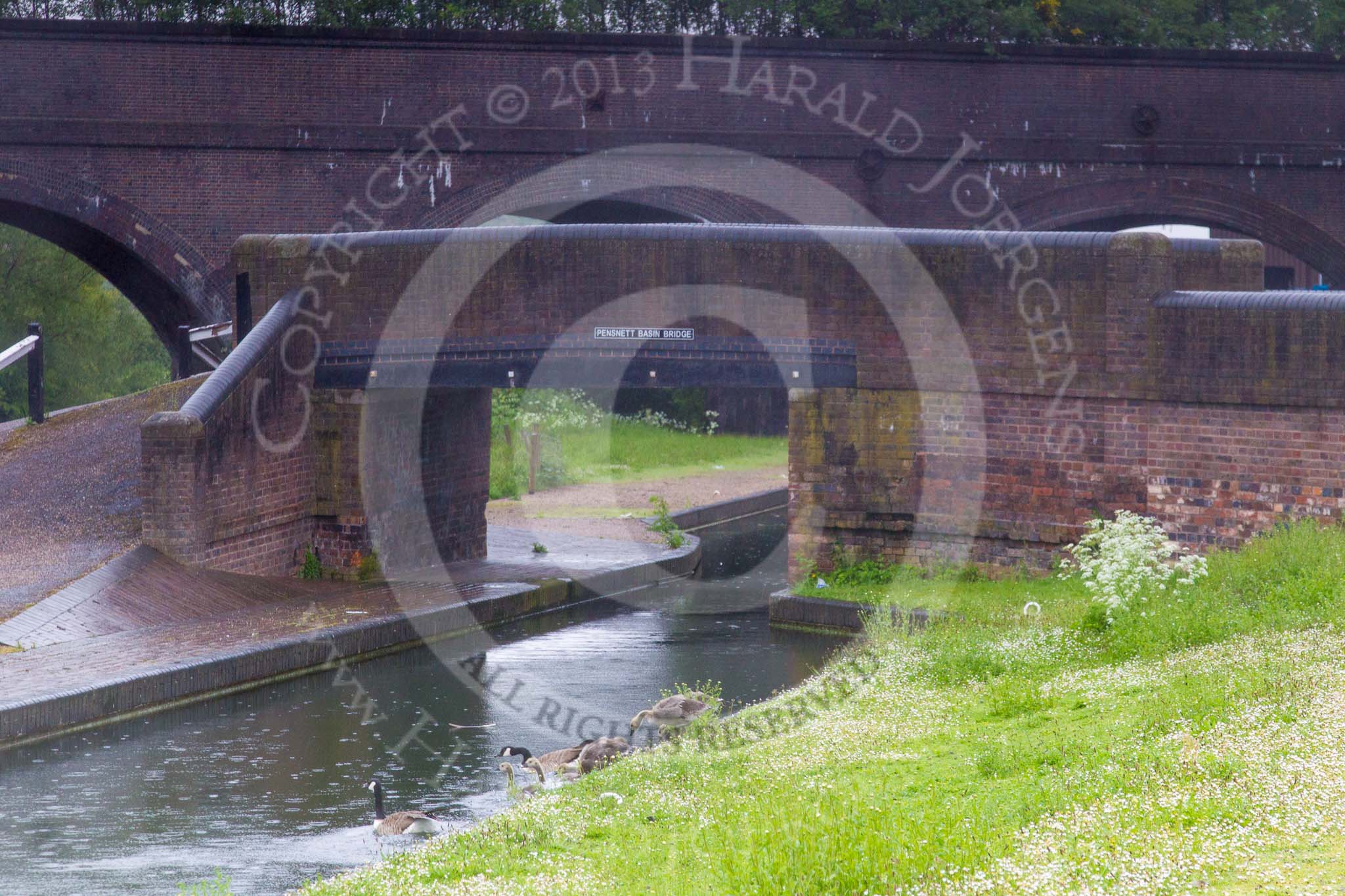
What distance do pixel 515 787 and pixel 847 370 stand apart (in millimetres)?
6489

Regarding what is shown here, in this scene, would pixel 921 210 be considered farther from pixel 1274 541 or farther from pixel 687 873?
pixel 687 873

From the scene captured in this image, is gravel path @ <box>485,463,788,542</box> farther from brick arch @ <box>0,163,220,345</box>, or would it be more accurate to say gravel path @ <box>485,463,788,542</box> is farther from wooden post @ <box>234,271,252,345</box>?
brick arch @ <box>0,163,220,345</box>

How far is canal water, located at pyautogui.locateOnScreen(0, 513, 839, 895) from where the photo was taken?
8359 millimetres

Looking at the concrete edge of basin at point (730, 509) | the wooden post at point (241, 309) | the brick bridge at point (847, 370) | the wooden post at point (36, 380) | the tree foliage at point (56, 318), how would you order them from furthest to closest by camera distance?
1. the tree foliage at point (56, 318)
2. the concrete edge of basin at point (730, 509)
3. the wooden post at point (36, 380)
4. the wooden post at point (241, 309)
5. the brick bridge at point (847, 370)

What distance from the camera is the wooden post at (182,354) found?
21.0 metres

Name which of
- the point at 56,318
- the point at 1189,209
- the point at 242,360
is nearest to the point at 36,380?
the point at 242,360

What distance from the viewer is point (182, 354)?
21.7m

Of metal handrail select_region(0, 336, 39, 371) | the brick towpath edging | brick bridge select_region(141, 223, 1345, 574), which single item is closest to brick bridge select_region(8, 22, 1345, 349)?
metal handrail select_region(0, 336, 39, 371)

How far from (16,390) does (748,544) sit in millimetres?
20535

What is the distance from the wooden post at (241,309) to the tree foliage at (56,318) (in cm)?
1690

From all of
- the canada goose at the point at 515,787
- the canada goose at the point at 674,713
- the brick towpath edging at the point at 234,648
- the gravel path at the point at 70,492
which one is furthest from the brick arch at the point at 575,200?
the canada goose at the point at 515,787

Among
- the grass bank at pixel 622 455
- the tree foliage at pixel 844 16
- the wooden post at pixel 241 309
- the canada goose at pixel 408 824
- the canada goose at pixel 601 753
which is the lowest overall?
the canada goose at pixel 408 824

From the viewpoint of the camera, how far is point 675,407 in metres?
30.8

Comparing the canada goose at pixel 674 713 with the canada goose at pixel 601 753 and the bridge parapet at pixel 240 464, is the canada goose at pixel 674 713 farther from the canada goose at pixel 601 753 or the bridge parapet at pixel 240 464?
the bridge parapet at pixel 240 464
